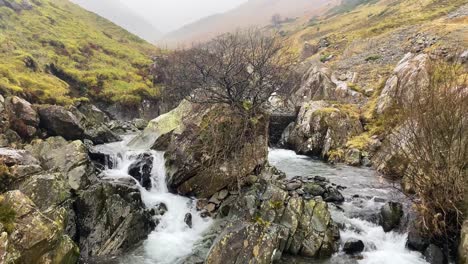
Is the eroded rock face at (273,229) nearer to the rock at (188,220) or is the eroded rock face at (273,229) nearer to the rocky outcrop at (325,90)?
the rock at (188,220)

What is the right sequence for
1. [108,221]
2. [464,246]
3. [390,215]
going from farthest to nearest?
[108,221]
[390,215]
[464,246]

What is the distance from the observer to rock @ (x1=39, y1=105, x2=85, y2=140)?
1296 inches

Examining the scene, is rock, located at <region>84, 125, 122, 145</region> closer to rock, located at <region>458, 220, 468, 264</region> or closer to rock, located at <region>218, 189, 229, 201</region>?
rock, located at <region>218, 189, 229, 201</region>

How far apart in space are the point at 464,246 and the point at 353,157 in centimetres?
1901

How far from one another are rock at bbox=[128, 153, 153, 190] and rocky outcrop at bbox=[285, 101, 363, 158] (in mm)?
17561

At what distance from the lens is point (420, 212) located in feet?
52.8

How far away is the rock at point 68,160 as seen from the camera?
2053 centimetres

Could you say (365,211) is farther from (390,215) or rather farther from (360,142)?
(360,142)

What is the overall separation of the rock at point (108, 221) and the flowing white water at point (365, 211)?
33.3 ft

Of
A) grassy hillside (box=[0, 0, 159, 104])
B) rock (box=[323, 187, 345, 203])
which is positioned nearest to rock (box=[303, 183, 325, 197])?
rock (box=[323, 187, 345, 203])

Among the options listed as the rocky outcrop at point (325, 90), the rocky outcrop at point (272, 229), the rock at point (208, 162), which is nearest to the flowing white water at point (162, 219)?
the rock at point (208, 162)

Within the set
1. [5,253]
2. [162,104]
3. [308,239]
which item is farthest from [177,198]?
[162,104]

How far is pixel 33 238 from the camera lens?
43.8ft

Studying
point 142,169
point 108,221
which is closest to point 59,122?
point 142,169
